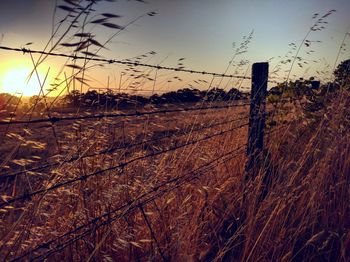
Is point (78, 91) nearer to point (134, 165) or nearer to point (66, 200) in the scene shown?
point (66, 200)

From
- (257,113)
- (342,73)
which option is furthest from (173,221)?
(342,73)

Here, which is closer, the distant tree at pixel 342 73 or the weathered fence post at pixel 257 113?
the weathered fence post at pixel 257 113

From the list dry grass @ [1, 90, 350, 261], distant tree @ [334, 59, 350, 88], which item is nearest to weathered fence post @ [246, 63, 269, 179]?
dry grass @ [1, 90, 350, 261]

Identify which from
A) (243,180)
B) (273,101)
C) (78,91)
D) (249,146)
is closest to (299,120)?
(273,101)

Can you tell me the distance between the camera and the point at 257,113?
3.44 m

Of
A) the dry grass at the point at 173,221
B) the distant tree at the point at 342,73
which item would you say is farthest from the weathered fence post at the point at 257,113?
the distant tree at the point at 342,73

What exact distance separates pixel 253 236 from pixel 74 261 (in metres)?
1.14

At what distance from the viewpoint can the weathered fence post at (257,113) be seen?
3.40 metres

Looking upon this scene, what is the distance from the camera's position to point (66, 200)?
2.44m

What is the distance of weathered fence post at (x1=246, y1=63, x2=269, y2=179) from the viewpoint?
134 inches

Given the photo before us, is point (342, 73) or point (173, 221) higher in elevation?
point (342, 73)

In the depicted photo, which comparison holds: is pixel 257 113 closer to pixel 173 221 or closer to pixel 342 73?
pixel 173 221

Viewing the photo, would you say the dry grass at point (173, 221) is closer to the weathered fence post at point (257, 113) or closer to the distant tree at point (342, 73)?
the weathered fence post at point (257, 113)

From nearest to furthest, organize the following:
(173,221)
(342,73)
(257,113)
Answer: (173,221) < (257,113) < (342,73)
